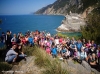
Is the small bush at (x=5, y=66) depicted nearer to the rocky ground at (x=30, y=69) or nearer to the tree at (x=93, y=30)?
the rocky ground at (x=30, y=69)

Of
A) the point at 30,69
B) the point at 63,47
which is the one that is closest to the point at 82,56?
the point at 63,47

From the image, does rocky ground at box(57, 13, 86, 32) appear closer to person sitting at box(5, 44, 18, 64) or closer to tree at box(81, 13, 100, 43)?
tree at box(81, 13, 100, 43)

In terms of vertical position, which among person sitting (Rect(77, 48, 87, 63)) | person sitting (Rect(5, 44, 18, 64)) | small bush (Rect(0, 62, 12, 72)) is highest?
person sitting (Rect(5, 44, 18, 64))

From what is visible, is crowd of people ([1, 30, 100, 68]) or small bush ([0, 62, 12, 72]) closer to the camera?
small bush ([0, 62, 12, 72])

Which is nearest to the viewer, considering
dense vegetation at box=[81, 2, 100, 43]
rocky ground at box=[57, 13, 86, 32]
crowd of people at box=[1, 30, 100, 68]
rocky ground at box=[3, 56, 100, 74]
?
rocky ground at box=[3, 56, 100, 74]

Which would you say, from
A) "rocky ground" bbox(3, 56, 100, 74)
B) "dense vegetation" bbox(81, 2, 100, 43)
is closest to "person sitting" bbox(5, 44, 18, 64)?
"rocky ground" bbox(3, 56, 100, 74)

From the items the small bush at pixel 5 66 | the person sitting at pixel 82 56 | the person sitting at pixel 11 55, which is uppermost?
the person sitting at pixel 11 55

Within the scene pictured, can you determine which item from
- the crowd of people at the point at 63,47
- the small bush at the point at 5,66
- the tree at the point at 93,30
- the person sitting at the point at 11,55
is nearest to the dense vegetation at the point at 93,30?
the tree at the point at 93,30

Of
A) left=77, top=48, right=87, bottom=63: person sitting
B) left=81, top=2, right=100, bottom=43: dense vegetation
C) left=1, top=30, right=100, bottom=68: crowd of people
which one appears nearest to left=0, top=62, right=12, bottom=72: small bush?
left=1, top=30, right=100, bottom=68: crowd of people

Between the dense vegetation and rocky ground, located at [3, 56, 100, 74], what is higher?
the dense vegetation

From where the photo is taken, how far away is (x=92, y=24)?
2589 cm

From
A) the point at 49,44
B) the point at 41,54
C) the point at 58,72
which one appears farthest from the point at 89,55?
the point at 58,72

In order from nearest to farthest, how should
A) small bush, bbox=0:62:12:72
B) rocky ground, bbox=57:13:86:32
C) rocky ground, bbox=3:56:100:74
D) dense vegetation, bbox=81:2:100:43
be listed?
rocky ground, bbox=3:56:100:74, small bush, bbox=0:62:12:72, dense vegetation, bbox=81:2:100:43, rocky ground, bbox=57:13:86:32

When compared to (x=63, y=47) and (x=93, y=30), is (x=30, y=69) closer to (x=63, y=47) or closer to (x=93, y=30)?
(x=63, y=47)
